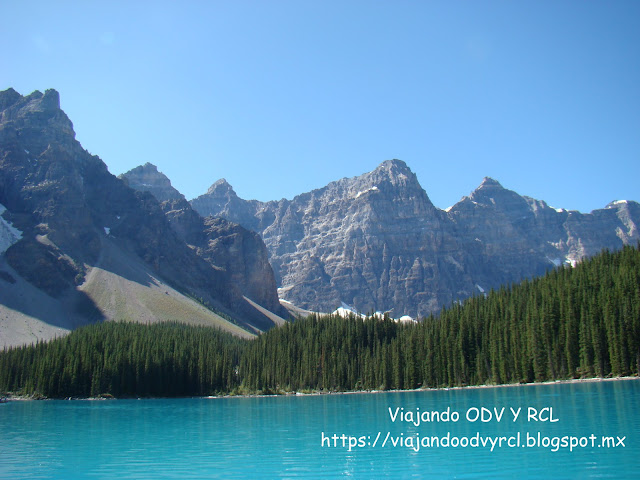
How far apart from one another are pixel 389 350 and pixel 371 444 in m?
89.5

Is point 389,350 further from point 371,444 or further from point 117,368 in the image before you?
point 371,444

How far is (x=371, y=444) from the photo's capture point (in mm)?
40531

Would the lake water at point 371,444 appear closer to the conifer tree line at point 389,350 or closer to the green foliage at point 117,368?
the conifer tree line at point 389,350

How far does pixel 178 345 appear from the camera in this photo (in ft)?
508

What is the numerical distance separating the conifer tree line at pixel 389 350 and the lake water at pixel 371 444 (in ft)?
83.8

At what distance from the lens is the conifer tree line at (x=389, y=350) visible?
294ft

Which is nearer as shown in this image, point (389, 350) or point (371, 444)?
point (371, 444)

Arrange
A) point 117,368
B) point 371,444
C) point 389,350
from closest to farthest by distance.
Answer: point 371,444, point 389,350, point 117,368

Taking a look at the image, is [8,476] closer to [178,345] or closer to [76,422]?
[76,422]

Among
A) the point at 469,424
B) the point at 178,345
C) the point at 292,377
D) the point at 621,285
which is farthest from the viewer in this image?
the point at 178,345

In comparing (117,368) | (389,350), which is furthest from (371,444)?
(117,368)

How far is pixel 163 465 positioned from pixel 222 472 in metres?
5.58

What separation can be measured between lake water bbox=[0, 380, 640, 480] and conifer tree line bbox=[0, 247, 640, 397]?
25.6 meters

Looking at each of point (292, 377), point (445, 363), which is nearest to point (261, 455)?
point (445, 363)
